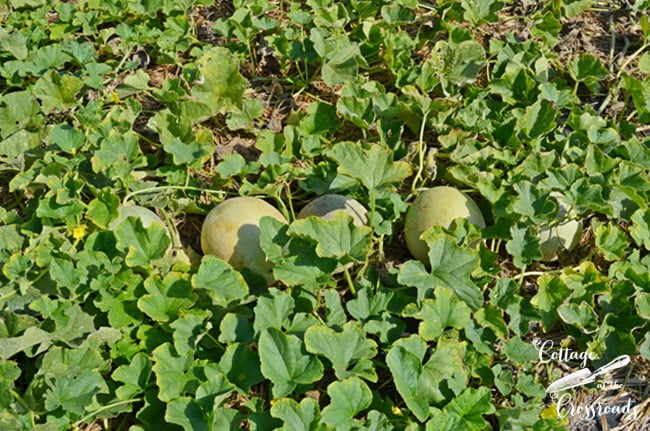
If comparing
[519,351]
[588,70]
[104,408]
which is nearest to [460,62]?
[588,70]

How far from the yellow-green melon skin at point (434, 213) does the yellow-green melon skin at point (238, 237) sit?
19.5 inches

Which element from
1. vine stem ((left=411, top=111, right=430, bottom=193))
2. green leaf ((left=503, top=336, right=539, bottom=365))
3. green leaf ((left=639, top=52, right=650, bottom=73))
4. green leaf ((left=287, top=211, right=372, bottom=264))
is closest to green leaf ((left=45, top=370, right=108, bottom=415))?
green leaf ((left=287, top=211, right=372, bottom=264))

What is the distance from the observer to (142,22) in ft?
12.2

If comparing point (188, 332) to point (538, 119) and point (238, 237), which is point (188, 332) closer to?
point (238, 237)

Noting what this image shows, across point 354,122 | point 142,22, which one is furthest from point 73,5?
point 354,122

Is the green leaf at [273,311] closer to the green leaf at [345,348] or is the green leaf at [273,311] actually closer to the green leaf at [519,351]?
the green leaf at [345,348]

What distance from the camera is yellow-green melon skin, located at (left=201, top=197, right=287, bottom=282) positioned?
260 centimetres

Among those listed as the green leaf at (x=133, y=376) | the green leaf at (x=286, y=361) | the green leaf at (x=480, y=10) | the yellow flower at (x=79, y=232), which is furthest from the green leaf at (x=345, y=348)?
the green leaf at (x=480, y=10)

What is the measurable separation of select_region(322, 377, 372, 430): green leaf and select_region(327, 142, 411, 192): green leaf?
30.8 inches

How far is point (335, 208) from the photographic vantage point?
8.85 feet

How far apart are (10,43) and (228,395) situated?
212 cm

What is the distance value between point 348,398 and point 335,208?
31.0 inches

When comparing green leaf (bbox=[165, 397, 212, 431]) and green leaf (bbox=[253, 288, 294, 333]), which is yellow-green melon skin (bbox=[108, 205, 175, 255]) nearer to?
green leaf (bbox=[253, 288, 294, 333])

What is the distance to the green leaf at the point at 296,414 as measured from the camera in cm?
204
